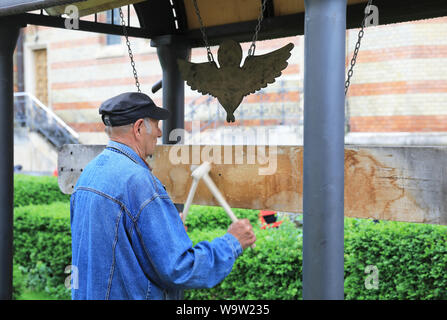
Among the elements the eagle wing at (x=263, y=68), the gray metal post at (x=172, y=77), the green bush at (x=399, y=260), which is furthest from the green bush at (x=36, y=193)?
the eagle wing at (x=263, y=68)

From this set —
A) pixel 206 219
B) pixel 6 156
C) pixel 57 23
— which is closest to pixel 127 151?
pixel 6 156

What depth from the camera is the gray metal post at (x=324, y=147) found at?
64.9 inches

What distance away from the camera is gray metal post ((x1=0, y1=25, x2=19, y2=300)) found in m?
3.04

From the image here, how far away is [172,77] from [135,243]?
91.4 inches

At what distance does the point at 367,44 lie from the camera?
32.6ft

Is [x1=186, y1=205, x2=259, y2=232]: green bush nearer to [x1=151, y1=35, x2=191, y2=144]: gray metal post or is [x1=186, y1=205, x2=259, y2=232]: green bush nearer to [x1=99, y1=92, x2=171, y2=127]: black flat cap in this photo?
[x1=151, y1=35, x2=191, y2=144]: gray metal post

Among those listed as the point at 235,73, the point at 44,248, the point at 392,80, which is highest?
the point at 392,80

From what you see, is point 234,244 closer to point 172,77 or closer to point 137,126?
point 137,126

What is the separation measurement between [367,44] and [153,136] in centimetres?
848

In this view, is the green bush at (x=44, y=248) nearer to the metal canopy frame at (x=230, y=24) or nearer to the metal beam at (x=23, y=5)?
the metal canopy frame at (x=230, y=24)

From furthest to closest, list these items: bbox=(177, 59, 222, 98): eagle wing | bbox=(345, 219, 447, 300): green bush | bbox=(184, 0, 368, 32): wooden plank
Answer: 1. bbox=(345, 219, 447, 300): green bush
2. bbox=(184, 0, 368, 32): wooden plank
3. bbox=(177, 59, 222, 98): eagle wing

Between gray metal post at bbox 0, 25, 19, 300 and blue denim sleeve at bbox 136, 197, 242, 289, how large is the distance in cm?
140

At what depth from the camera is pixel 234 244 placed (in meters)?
2.16

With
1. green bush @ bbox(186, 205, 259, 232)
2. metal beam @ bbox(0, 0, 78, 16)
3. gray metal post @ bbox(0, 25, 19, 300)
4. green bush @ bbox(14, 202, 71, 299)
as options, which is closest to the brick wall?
green bush @ bbox(186, 205, 259, 232)
